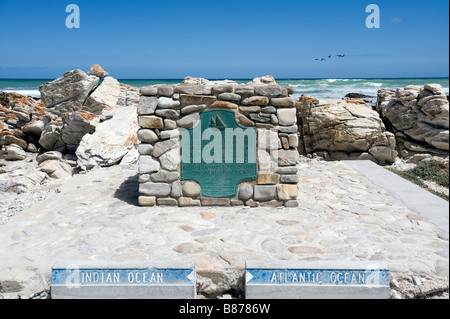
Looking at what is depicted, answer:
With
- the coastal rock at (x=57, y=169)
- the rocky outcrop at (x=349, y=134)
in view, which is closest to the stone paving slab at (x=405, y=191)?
the rocky outcrop at (x=349, y=134)

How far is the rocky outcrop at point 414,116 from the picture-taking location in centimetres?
960

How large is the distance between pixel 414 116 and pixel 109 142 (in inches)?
319

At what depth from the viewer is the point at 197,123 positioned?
16.5 ft

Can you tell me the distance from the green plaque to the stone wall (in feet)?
0.22

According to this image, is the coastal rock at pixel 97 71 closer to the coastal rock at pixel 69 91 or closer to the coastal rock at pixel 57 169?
the coastal rock at pixel 69 91

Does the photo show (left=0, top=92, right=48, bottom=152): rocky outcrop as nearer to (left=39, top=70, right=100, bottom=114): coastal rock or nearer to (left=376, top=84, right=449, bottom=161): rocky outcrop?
(left=39, top=70, right=100, bottom=114): coastal rock

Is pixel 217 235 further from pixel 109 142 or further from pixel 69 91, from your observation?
pixel 69 91

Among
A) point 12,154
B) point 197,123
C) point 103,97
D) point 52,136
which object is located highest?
point 103,97

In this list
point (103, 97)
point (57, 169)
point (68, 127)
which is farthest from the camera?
point (103, 97)

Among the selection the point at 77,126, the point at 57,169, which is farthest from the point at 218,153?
the point at 77,126

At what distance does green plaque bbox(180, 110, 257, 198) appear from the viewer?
5043 mm
